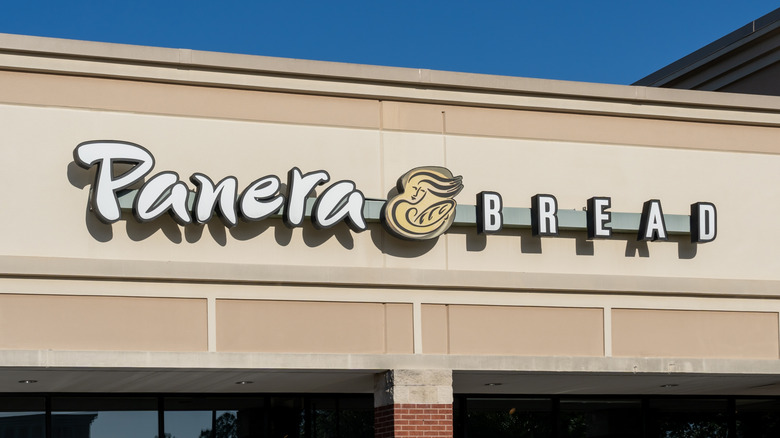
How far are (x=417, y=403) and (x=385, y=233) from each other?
2.61 meters

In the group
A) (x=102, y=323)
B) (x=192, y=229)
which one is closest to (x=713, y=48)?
(x=192, y=229)

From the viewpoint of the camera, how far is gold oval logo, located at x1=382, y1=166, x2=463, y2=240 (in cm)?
1708

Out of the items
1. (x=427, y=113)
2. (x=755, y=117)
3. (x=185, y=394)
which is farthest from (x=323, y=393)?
(x=755, y=117)

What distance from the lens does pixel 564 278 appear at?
17.8 metres

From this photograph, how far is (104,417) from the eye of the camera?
18.9m

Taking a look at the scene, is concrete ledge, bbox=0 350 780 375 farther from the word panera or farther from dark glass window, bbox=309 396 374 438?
dark glass window, bbox=309 396 374 438

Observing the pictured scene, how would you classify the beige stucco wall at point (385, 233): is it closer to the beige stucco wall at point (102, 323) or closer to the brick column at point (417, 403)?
the beige stucco wall at point (102, 323)

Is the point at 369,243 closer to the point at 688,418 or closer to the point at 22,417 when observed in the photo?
the point at 22,417

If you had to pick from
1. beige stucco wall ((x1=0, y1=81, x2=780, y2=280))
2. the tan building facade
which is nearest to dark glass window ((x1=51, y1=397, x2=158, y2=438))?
the tan building facade

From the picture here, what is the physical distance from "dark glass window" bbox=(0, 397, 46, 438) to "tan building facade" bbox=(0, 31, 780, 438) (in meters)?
0.17

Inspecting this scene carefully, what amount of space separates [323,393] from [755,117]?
29.2 ft

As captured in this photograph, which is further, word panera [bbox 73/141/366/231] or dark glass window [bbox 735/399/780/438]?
dark glass window [bbox 735/399/780/438]

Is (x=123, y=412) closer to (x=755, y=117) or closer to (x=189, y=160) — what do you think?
(x=189, y=160)

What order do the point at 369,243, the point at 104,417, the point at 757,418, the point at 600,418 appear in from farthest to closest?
the point at 757,418 < the point at 600,418 < the point at 104,417 < the point at 369,243
